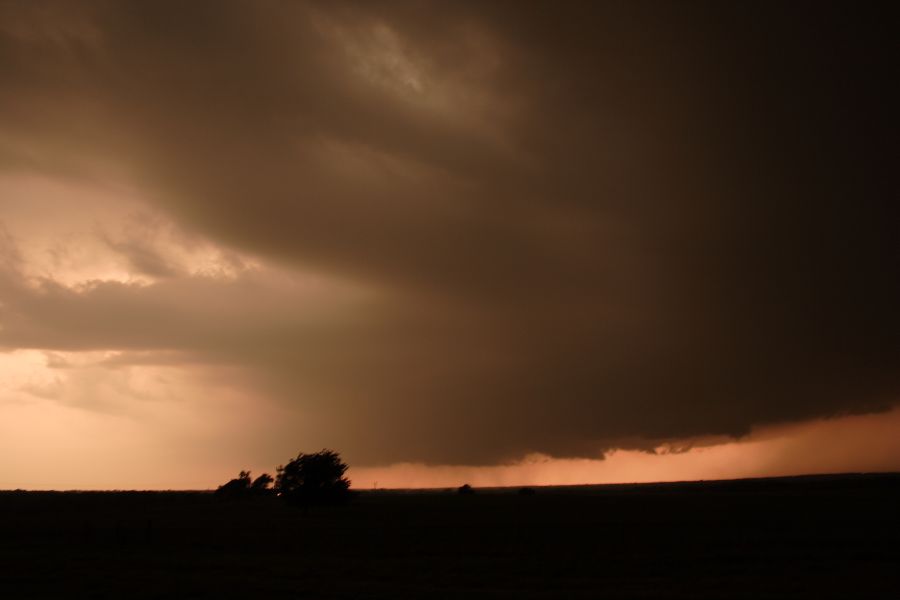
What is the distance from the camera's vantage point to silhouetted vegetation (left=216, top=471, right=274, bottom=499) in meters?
135

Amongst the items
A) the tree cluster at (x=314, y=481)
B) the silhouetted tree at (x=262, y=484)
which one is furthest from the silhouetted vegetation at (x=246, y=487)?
the tree cluster at (x=314, y=481)

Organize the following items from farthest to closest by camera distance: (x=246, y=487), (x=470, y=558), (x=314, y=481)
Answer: (x=246, y=487) < (x=314, y=481) < (x=470, y=558)

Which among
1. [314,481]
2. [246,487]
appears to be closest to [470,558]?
[314,481]

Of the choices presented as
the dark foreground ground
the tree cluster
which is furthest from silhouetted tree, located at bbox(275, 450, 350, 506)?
the dark foreground ground

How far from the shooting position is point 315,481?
3329 inches

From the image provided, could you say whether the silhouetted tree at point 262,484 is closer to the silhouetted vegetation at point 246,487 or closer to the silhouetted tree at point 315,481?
the silhouetted vegetation at point 246,487

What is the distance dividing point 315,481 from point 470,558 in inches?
2060

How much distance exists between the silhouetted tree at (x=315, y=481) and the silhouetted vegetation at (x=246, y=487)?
52055mm

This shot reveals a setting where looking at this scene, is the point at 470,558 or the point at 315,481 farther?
the point at 315,481

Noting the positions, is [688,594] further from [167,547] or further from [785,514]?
[785,514]

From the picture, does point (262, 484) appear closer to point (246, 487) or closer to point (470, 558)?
point (246, 487)

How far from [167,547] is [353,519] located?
24.8m

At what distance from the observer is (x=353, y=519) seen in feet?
212

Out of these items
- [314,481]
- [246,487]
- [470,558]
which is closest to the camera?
[470,558]
